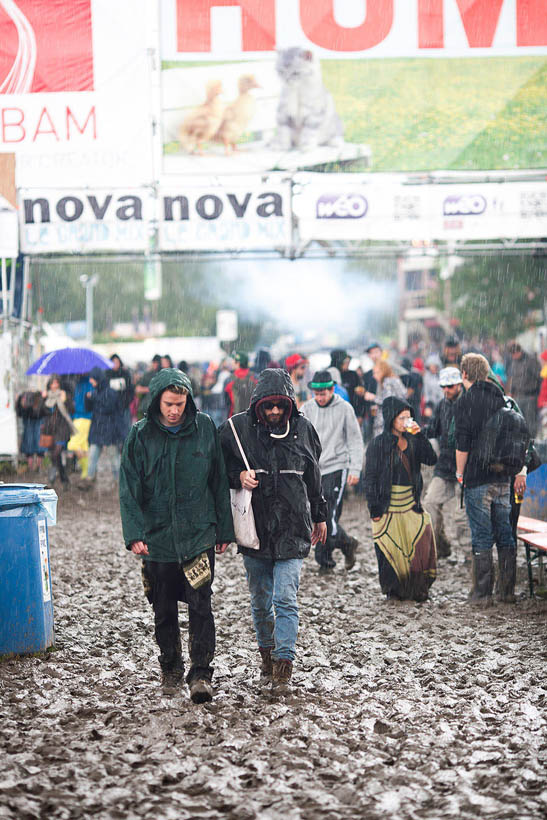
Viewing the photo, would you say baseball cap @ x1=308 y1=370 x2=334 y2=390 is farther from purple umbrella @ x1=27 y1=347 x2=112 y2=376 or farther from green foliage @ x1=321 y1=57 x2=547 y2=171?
green foliage @ x1=321 y1=57 x2=547 y2=171

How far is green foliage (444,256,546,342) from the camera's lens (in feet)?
125

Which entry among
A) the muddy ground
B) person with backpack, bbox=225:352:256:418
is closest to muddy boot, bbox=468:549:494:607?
the muddy ground

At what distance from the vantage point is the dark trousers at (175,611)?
6.42 metres

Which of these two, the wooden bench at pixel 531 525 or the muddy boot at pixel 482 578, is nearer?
the muddy boot at pixel 482 578

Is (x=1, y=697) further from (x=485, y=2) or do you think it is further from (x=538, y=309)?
(x=538, y=309)

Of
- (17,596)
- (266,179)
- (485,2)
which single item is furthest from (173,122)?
(17,596)

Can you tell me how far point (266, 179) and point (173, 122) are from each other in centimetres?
190

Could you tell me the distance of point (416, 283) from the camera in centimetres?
11869

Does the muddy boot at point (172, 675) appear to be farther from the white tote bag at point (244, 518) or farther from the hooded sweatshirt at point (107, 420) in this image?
the hooded sweatshirt at point (107, 420)

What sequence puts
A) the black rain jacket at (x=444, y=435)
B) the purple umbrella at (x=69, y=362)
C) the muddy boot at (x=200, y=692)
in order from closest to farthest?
the muddy boot at (x=200, y=692) < the black rain jacket at (x=444, y=435) < the purple umbrella at (x=69, y=362)

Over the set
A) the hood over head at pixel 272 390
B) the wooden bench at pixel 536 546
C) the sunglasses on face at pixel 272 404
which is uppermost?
the hood over head at pixel 272 390

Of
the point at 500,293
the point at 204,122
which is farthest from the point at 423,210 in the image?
the point at 500,293

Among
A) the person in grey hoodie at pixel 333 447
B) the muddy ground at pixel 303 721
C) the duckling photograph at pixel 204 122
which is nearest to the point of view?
the muddy ground at pixel 303 721

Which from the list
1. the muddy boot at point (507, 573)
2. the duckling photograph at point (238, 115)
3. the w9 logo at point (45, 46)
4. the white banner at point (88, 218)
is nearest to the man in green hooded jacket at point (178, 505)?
the muddy boot at point (507, 573)
